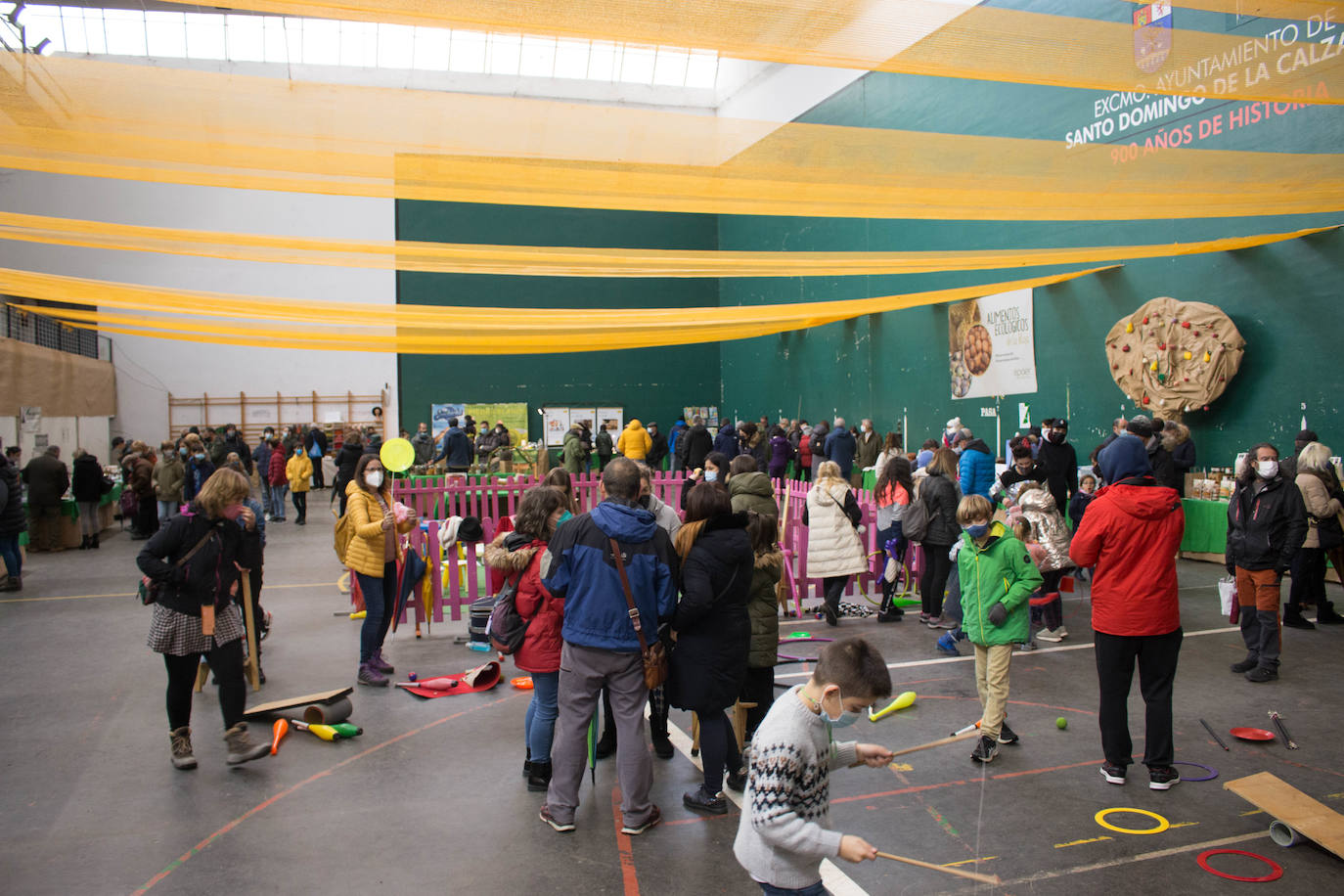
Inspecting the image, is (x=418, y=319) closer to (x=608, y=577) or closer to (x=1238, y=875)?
(x=608, y=577)

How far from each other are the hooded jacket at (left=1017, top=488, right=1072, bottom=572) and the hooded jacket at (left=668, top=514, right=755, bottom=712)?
11.8ft

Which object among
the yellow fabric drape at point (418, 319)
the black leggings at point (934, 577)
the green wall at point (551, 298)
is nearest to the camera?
the black leggings at point (934, 577)

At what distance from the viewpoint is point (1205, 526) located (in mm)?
9344

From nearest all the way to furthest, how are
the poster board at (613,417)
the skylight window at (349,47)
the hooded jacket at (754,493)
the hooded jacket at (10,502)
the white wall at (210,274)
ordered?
the hooded jacket at (754,493)
the hooded jacket at (10,502)
the skylight window at (349,47)
the white wall at (210,274)
the poster board at (613,417)

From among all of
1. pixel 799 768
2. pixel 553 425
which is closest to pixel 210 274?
pixel 553 425

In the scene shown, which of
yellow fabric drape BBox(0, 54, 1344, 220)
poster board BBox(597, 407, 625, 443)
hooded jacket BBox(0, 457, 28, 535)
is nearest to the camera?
yellow fabric drape BBox(0, 54, 1344, 220)

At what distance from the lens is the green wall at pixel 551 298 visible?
75.6ft

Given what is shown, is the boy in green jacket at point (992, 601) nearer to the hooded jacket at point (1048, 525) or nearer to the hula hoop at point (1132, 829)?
the hula hoop at point (1132, 829)

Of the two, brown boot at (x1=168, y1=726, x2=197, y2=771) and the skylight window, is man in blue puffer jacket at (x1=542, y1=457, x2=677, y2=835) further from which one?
the skylight window

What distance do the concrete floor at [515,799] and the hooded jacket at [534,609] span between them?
→ 0.68 metres

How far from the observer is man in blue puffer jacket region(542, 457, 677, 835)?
359cm

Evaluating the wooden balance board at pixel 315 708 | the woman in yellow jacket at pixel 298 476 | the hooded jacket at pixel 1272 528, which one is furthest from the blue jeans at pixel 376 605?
the woman in yellow jacket at pixel 298 476

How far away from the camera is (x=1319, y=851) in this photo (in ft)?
11.2

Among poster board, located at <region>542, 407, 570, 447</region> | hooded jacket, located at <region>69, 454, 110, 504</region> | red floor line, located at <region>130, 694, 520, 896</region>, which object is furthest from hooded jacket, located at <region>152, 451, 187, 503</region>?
poster board, located at <region>542, 407, 570, 447</region>
